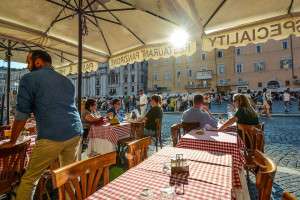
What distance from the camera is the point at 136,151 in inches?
104

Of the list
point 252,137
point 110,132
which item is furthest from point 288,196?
point 110,132

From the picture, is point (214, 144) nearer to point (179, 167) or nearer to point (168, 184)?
point (179, 167)

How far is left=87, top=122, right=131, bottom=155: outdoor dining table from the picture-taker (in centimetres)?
522

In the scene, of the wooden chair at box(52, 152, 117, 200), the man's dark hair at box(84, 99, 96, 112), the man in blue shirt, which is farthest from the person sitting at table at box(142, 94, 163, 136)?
the wooden chair at box(52, 152, 117, 200)

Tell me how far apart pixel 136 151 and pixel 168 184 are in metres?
1.02

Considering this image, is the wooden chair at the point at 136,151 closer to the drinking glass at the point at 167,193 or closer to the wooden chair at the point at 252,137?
the drinking glass at the point at 167,193

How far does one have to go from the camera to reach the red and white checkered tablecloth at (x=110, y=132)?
17.1 ft

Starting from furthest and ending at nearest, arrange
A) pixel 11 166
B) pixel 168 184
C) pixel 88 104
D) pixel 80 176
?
pixel 88 104 → pixel 11 166 → pixel 80 176 → pixel 168 184

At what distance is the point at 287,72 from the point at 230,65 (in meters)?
9.78

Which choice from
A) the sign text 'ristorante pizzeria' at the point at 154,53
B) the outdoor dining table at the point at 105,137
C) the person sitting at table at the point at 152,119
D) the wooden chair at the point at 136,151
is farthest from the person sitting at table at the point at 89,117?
the wooden chair at the point at 136,151

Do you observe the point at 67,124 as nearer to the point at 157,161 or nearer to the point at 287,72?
the point at 157,161

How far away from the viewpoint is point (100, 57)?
23.0ft

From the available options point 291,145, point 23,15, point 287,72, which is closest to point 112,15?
point 23,15

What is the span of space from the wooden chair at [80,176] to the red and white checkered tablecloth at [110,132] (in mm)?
3095
